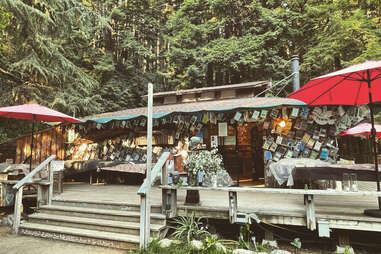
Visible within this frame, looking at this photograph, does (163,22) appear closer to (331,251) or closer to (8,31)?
(8,31)

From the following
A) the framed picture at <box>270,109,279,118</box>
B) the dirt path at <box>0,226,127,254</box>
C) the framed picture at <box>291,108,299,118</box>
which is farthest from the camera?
the framed picture at <box>270,109,279,118</box>

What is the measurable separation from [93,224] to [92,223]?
1.0 inches

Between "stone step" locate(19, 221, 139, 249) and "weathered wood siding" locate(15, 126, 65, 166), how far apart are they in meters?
5.99

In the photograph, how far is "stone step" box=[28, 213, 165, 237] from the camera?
4.02 m

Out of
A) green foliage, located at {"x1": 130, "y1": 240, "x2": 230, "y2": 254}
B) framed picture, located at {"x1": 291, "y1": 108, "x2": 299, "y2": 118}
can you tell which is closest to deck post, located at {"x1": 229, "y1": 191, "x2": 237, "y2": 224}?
green foliage, located at {"x1": 130, "y1": 240, "x2": 230, "y2": 254}

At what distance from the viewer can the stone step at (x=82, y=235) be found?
3.84 metres

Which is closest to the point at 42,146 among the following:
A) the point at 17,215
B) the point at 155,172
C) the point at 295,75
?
the point at 17,215

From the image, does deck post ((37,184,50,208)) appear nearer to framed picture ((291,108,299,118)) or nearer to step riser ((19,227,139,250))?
step riser ((19,227,139,250))

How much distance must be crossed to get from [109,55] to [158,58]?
13.0ft

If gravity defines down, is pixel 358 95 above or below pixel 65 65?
below

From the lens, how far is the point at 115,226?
4.14 meters

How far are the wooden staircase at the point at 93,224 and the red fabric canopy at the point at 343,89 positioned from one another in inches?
131

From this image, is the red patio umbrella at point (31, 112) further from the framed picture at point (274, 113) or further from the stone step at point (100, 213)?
the framed picture at point (274, 113)

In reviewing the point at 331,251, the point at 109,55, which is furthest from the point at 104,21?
the point at 331,251
